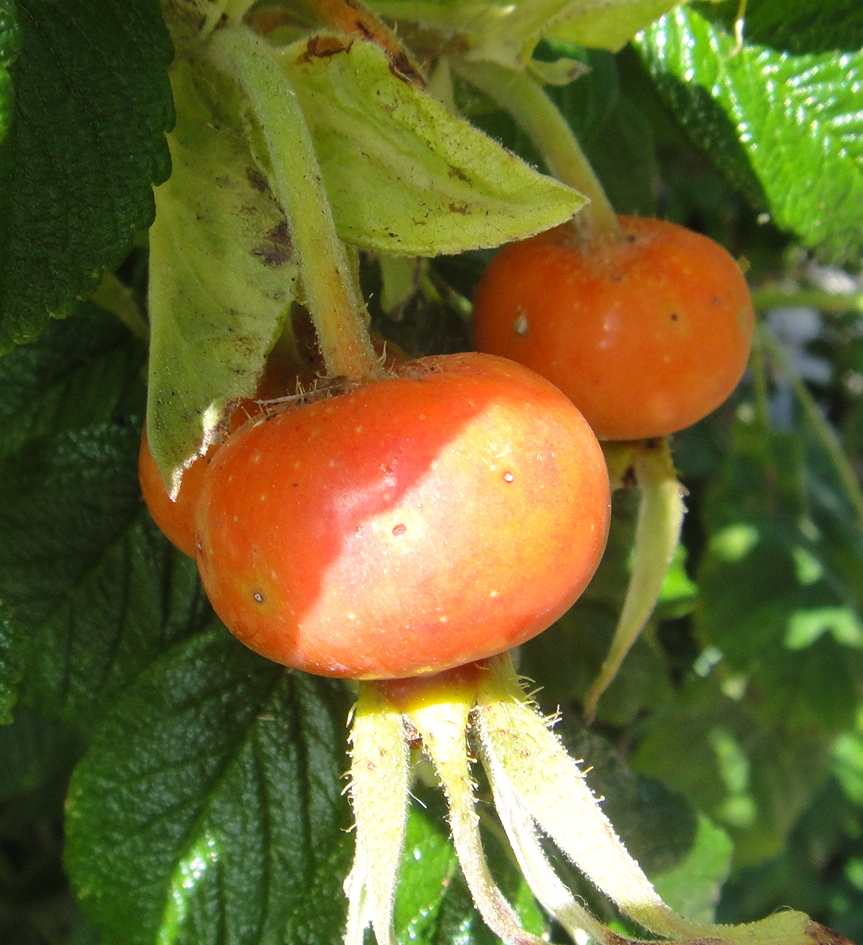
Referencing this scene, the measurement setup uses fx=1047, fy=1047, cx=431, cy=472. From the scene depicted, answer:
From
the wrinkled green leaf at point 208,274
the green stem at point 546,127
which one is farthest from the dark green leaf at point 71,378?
the green stem at point 546,127

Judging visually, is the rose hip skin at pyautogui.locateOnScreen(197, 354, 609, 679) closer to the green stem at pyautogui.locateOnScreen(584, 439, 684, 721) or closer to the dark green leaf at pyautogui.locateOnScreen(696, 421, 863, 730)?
the green stem at pyautogui.locateOnScreen(584, 439, 684, 721)

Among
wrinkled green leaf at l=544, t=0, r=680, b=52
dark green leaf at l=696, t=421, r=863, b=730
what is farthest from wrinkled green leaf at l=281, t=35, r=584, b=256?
dark green leaf at l=696, t=421, r=863, b=730

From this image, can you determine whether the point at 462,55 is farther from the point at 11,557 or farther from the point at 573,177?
the point at 11,557

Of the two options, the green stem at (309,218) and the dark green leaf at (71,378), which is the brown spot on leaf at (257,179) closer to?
the green stem at (309,218)

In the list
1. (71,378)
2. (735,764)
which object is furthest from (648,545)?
(735,764)

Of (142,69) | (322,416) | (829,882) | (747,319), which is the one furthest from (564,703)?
(829,882)

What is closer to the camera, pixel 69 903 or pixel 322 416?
pixel 322 416
